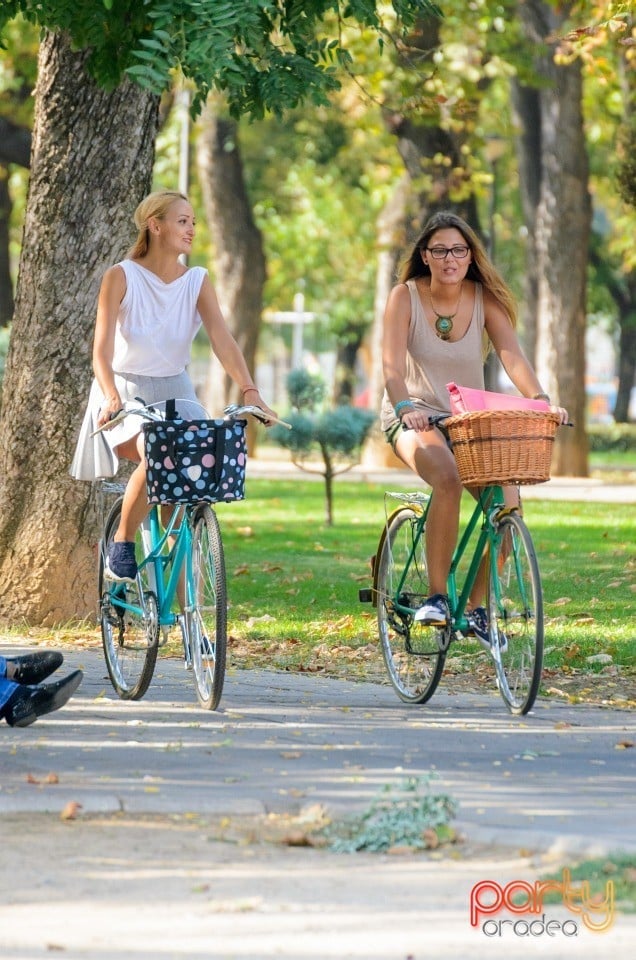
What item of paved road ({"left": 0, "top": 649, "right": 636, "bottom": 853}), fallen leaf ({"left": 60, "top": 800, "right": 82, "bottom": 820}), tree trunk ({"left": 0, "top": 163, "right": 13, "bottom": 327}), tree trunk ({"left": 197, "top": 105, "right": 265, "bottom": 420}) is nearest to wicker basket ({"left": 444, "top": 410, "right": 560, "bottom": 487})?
paved road ({"left": 0, "top": 649, "right": 636, "bottom": 853})

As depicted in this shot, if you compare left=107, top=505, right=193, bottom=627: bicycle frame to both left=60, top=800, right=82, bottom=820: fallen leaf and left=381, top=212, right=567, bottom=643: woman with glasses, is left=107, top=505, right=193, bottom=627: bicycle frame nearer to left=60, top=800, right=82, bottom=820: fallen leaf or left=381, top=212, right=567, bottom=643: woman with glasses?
left=381, top=212, right=567, bottom=643: woman with glasses

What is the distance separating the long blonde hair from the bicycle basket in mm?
940

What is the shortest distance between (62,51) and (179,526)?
3.43 meters

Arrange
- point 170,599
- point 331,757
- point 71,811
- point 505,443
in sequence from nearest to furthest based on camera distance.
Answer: point 71,811
point 331,757
point 505,443
point 170,599

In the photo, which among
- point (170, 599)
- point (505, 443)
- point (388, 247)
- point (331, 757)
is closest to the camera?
point (331, 757)

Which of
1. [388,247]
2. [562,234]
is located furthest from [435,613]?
[388,247]

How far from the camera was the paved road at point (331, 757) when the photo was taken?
5.11 metres

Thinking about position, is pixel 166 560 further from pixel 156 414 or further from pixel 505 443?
pixel 505 443

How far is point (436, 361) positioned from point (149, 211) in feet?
4.17

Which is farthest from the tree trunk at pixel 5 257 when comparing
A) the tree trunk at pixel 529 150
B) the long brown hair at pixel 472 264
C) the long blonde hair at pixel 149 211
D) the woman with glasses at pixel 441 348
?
the woman with glasses at pixel 441 348

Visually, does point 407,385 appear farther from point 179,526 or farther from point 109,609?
point 109,609

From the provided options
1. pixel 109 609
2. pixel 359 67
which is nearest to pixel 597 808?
pixel 109 609

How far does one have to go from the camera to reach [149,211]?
7016 millimetres

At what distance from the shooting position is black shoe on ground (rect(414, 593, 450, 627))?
6.71 meters
